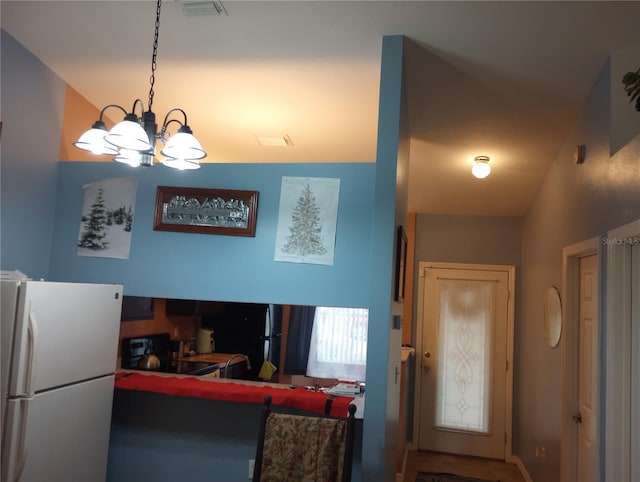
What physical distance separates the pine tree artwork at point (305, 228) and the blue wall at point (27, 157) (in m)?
1.61

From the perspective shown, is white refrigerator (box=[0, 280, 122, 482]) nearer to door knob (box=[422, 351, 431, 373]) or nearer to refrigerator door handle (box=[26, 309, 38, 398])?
refrigerator door handle (box=[26, 309, 38, 398])

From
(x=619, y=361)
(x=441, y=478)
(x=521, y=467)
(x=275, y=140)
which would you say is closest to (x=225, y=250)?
(x=275, y=140)

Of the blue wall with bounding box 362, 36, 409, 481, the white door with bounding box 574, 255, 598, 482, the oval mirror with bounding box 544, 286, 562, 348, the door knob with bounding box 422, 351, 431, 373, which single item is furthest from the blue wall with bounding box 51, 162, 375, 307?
the door knob with bounding box 422, 351, 431, 373

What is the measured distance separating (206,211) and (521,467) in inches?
155

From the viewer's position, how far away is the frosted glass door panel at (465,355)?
5402 mm

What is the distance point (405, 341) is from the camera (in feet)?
18.1

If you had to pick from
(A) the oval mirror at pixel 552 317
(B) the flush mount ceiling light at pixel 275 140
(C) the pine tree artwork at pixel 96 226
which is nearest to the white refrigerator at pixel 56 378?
(C) the pine tree artwork at pixel 96 226

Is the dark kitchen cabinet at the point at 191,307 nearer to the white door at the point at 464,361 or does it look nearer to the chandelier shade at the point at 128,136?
the chandelier shade at the point at 128,136

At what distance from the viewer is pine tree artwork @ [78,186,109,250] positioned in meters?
3.38

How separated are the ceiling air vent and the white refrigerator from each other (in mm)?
1520

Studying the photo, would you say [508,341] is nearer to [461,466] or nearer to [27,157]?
[461,466]

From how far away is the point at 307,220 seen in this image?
314 centimetres

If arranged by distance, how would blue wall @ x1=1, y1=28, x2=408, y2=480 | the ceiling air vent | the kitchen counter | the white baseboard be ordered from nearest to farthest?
1. the ceiling air vent
2. the kitchen counter
3. blue wall @ x1=1, y1=28, x2=408, y2=480
4. the white baseboard

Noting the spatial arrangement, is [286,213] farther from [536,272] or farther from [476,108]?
[536,272]
